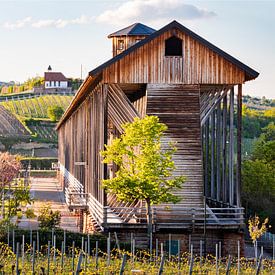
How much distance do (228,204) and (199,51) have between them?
5739mm

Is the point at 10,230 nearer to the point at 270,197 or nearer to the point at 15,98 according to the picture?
the point at 270,197

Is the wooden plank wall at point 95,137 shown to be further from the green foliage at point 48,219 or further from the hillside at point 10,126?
the hillside at point 10,126

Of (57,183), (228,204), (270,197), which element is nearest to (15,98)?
(57,183)

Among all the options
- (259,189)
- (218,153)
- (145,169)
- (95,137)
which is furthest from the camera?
(259,189)

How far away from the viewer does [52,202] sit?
179ft

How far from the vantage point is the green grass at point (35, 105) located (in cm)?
13175

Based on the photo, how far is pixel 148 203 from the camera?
30.8m

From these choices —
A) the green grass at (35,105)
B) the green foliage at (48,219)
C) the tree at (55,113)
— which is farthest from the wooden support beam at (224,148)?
the green grass at (35,105)

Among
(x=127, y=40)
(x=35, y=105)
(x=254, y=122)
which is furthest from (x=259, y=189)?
(x=35, y=105)

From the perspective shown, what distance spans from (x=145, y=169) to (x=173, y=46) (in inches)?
202

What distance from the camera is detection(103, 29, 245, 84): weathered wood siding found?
3225cm

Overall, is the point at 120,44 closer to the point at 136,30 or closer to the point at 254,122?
the point at 136,30

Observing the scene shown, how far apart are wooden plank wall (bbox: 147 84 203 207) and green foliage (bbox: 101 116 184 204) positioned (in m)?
1.39

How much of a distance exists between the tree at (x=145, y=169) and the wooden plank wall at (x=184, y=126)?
1.31 m
